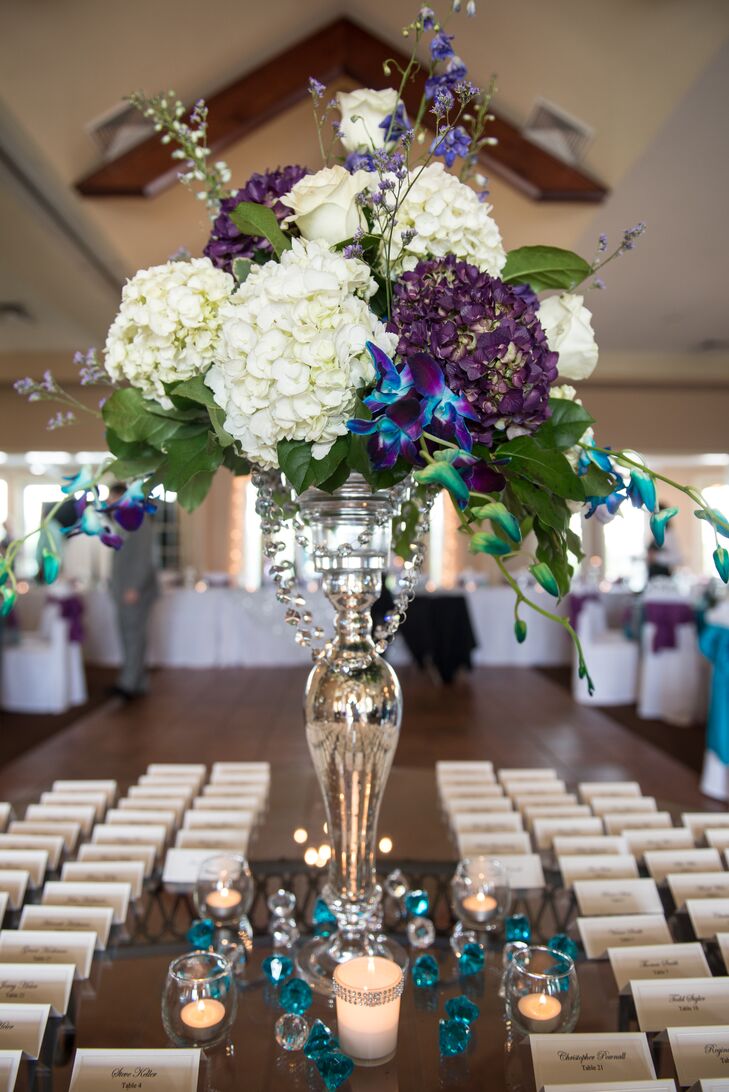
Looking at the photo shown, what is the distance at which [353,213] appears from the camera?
77cm

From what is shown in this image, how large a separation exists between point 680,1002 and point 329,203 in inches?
33.8

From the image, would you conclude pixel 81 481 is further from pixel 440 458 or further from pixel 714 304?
pixel 714 304

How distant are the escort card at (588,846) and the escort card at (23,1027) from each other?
2.29 feet

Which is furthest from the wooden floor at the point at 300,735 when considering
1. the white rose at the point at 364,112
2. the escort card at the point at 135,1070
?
the white rose at the point at 364,112

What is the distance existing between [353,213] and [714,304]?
25.6 ft

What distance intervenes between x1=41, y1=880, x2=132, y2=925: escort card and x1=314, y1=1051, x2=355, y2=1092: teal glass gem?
1.29 ft

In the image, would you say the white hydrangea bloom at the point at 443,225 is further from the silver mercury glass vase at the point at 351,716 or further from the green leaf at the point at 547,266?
the silver mercury glass vase at the point at 351,716

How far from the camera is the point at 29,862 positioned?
1.06 meters

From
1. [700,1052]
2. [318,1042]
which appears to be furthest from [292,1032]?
[700,1052]

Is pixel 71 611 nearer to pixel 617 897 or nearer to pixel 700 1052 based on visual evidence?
pixel 617 897

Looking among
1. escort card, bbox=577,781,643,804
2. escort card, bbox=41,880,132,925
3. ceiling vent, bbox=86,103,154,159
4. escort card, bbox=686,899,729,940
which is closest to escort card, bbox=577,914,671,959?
escort card, bbox=686,899,729,940

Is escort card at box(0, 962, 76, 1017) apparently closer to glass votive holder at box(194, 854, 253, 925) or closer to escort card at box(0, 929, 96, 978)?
escort card at box(0, 929, 96, 978)

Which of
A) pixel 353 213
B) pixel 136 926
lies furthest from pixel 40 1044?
pixel 353 213

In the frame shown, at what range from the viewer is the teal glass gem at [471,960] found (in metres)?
0.89
